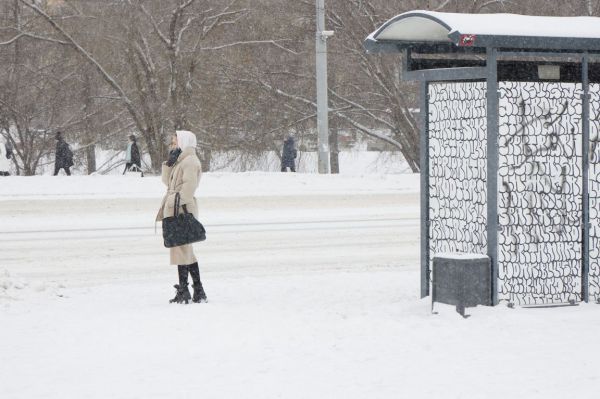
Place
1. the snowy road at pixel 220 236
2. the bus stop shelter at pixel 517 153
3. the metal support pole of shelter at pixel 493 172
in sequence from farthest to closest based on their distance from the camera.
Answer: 1. the snowy road at pixel 220 236
2. the bus stop shelter at pixel 517 153
3. the metal support pole of shelter at pixel 493 172

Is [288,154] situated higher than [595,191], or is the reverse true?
[288,154]

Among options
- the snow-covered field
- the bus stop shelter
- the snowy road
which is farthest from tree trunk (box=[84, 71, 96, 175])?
the bus stop shelter

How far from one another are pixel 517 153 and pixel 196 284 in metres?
3.07

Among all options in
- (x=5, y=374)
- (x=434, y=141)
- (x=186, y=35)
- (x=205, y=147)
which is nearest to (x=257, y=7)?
(x=186, y=35)

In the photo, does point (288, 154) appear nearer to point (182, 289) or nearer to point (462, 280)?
point (182, 289)

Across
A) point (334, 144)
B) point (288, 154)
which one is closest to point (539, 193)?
point (288, 154)

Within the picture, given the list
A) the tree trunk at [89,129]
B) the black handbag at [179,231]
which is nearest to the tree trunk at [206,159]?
the tree trunk at [89,129]

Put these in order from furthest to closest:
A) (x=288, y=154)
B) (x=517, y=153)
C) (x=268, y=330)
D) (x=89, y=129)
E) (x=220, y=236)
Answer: (x=89, y=129), (x=288, y=154), (x=220, y=236), (x=517, y=153), (x=268, y=330)

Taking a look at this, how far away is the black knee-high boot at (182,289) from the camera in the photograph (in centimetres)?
948

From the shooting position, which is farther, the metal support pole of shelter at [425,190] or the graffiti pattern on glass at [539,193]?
the metal support pole of shelter at [425,190]

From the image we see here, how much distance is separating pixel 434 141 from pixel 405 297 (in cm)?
146

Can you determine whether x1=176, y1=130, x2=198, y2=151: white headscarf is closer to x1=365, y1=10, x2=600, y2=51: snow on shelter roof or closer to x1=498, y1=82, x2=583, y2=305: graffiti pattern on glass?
x1=365, y1=10, x2=600, y2=51: snow on shelter roof

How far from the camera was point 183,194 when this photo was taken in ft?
31.0

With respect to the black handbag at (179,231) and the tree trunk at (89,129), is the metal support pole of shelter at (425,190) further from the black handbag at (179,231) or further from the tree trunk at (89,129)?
the tree trunk at (89,129)
